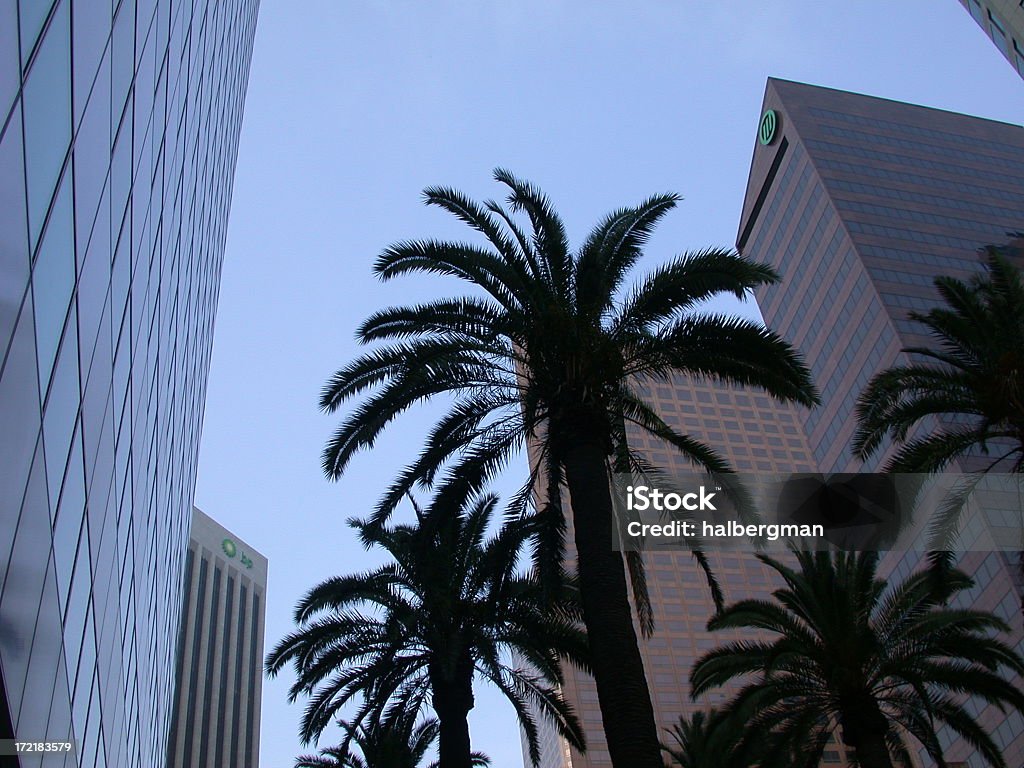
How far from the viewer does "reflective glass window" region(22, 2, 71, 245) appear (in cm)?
866

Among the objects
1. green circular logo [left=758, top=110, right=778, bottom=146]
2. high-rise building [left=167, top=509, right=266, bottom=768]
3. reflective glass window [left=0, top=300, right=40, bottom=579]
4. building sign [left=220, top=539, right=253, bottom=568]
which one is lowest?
reflective glass window [left=0, top=300, right=40, bottom=579]

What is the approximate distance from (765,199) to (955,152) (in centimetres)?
1709

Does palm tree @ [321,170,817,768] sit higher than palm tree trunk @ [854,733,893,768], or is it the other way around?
palm tree @ [321,170,817,768]

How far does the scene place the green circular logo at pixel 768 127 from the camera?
295 feet

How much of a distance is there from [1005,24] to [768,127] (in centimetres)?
4161

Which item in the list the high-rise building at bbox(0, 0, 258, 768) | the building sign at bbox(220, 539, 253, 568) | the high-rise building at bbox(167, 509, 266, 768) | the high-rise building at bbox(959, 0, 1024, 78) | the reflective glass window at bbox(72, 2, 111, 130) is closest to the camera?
the high-rise building at bbox(0, 0, 258, 768)

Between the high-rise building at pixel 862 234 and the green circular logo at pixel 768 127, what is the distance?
0.20 metres

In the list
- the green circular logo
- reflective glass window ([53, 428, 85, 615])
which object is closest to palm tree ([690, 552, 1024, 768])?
reflective glass window ([53, 428, 85, 615])

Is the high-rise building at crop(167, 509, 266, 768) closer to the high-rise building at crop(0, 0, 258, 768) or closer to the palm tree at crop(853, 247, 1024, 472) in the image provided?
the high-rise building at crop(0, 0, 258, 768)

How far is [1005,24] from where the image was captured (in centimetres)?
5006

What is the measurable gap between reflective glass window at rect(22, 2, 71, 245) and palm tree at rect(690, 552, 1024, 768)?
18.7 meters

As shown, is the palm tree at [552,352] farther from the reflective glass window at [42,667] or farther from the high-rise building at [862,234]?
the high-rise building at [862,234]

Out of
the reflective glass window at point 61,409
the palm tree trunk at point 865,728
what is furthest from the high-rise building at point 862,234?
the reflective glass window at point 61,409

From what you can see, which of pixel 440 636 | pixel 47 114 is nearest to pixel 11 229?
pixel 47 114
